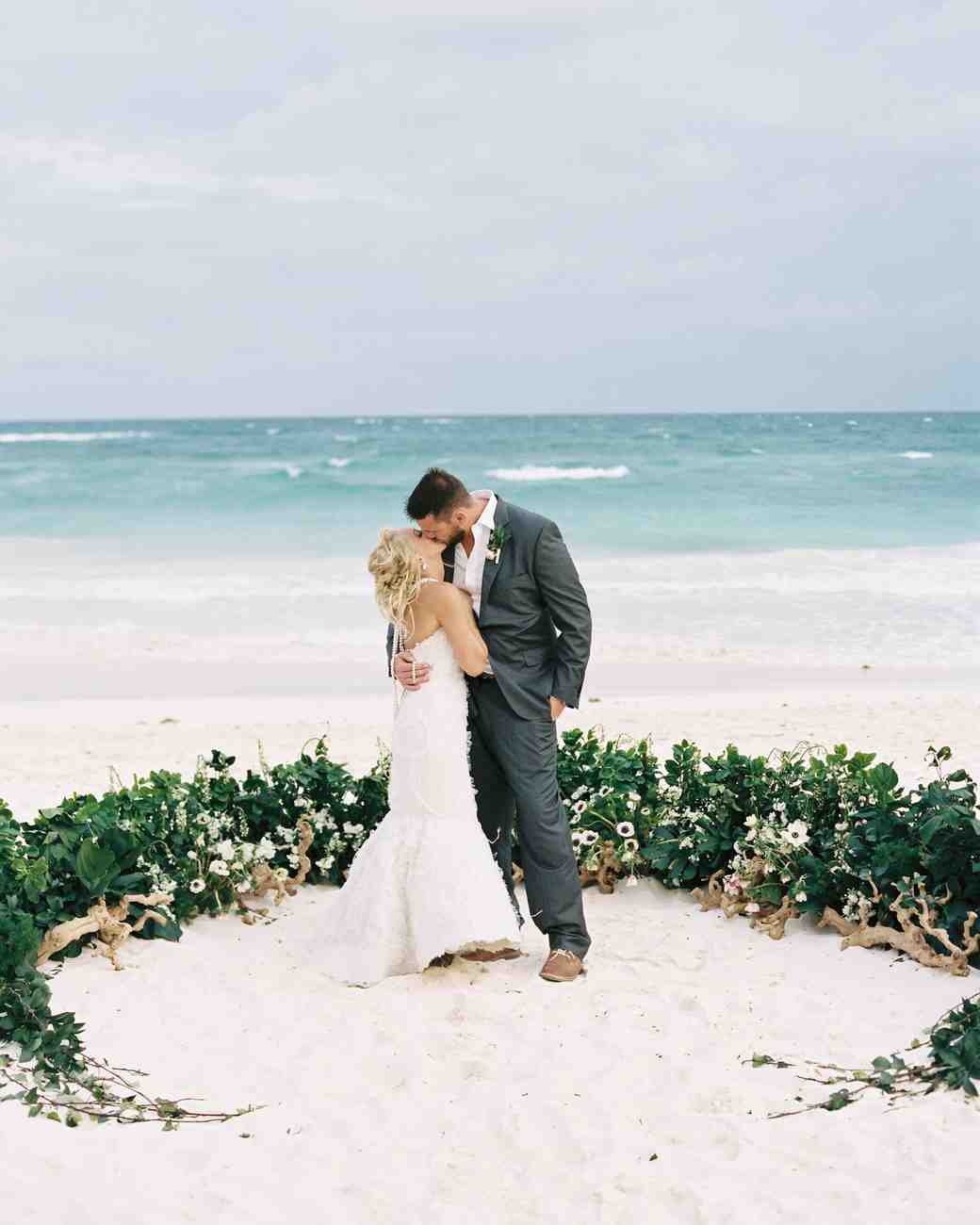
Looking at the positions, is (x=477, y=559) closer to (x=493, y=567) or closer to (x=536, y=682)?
(x=493, y=567)

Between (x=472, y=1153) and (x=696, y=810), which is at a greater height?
(x=696, y=810)

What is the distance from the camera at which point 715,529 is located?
1203 inches

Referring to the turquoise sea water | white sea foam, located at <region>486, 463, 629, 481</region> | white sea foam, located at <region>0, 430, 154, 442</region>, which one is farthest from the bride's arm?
white sea foam, located at <region>0, 430, 154, 442</region>

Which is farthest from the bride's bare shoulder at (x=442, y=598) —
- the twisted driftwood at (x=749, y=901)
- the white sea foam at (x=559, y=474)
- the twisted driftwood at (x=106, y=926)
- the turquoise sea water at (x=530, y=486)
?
the white sea foam at (x=559, y=474)

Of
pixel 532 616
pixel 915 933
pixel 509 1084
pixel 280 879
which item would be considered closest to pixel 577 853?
pixel 280 879

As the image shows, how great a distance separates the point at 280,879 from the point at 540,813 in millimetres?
1532

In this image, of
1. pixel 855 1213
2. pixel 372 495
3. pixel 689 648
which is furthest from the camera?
pixel 372 495

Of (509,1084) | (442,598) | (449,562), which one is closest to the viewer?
(509,1084)

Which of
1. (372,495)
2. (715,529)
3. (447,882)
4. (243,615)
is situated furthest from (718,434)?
(447,882)

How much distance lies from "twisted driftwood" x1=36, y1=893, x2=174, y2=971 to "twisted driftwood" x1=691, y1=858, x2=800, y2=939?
7.97ft

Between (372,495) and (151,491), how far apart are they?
6786 millimetres

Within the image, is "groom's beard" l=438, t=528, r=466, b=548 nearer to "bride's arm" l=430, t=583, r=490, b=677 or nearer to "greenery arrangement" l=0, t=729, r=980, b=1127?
"bride's arm" l=430, t=583, r=490, b=677

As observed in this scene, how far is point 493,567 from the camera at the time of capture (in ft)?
17.2

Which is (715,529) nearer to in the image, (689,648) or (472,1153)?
(689,648)
